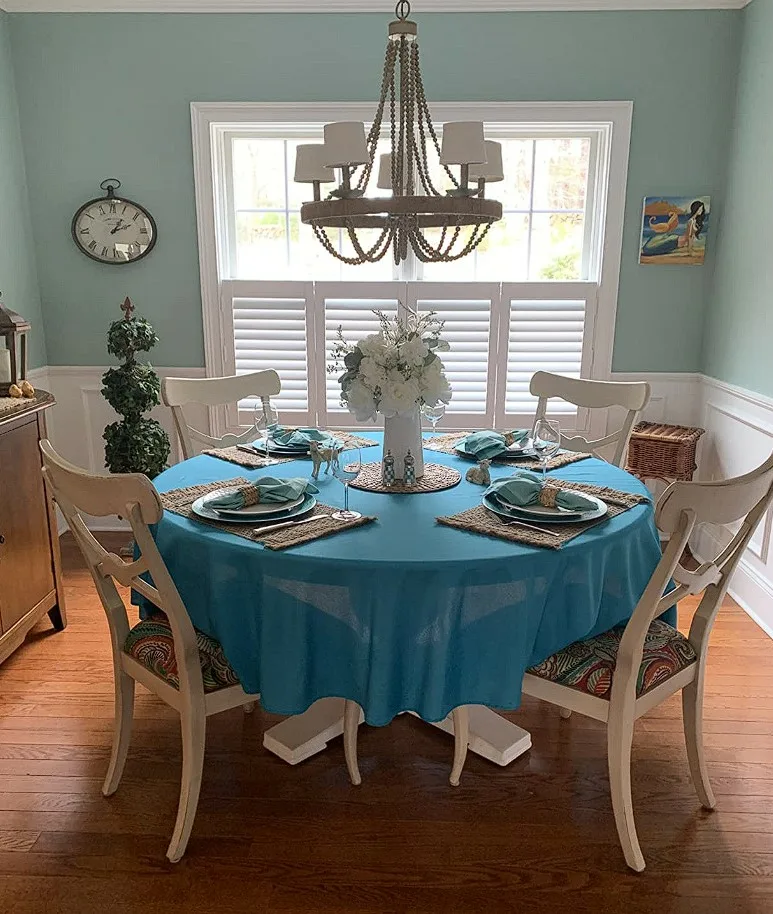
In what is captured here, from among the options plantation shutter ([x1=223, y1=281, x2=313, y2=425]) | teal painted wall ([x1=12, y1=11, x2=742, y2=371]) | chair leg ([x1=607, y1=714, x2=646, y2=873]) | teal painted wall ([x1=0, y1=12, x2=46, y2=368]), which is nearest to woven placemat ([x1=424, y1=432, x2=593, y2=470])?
chair leg ([x1=607, y1=714, x2=646, y2=873])

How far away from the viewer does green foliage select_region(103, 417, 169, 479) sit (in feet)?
11.6

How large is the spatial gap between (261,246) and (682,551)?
2.99 meters

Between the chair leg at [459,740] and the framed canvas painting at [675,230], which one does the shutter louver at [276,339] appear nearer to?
the framed canvas painting at [675,230]

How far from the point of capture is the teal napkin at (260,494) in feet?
6.29

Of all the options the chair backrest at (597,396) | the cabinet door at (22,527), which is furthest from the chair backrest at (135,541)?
the chair backrest at (597,396)

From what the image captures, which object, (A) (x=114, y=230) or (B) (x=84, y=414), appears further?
(B) (x=84, y=414)

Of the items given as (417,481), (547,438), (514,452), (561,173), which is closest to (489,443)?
(514,452)

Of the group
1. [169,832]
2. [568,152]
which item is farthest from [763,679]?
[568,152]

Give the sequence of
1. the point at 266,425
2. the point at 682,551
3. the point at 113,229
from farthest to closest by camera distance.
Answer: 1. the point at 113,229
2. the point at 266,425
3. the point at 682,551

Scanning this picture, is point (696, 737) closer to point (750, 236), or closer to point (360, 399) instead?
point (360, 399)

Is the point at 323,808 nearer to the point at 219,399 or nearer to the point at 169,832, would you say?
the point at 169,832

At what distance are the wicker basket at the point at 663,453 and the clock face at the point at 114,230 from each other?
104 inches

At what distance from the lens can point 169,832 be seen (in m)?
1.95

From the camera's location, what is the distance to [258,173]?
381cm
